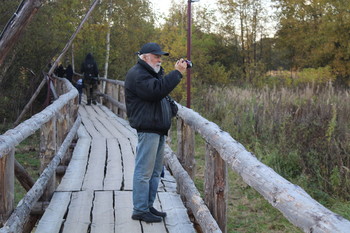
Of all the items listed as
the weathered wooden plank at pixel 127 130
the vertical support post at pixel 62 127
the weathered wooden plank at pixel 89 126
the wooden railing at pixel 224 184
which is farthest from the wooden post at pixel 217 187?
the weathered wooden plank at pixel 89 126

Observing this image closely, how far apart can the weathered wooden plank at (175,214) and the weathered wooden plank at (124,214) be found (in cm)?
30

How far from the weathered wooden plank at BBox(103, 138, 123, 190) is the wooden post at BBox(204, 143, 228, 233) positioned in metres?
1.77

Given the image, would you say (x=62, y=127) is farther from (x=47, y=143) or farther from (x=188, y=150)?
(x=188, y=150)

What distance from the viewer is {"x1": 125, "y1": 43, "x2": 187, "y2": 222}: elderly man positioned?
3.87m

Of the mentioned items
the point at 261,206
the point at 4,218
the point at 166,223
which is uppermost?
the point at 4,218

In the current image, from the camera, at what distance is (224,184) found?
12.0 ft

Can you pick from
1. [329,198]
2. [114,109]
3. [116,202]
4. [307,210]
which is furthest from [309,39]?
[307,210]

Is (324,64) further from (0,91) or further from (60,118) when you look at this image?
(60,118)

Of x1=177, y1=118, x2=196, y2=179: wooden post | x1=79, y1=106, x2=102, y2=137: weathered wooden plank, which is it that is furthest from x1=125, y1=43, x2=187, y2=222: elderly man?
x1=79, y1=106, x2=102, y2=137: weathered wooden plank

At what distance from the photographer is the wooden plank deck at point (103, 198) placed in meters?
4.16

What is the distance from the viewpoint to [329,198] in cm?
657

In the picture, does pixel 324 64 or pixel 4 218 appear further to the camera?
pixel 324 64

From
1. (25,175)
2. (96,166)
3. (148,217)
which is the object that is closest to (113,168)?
(96,166)

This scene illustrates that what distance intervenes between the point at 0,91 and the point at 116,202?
13.8 meters
